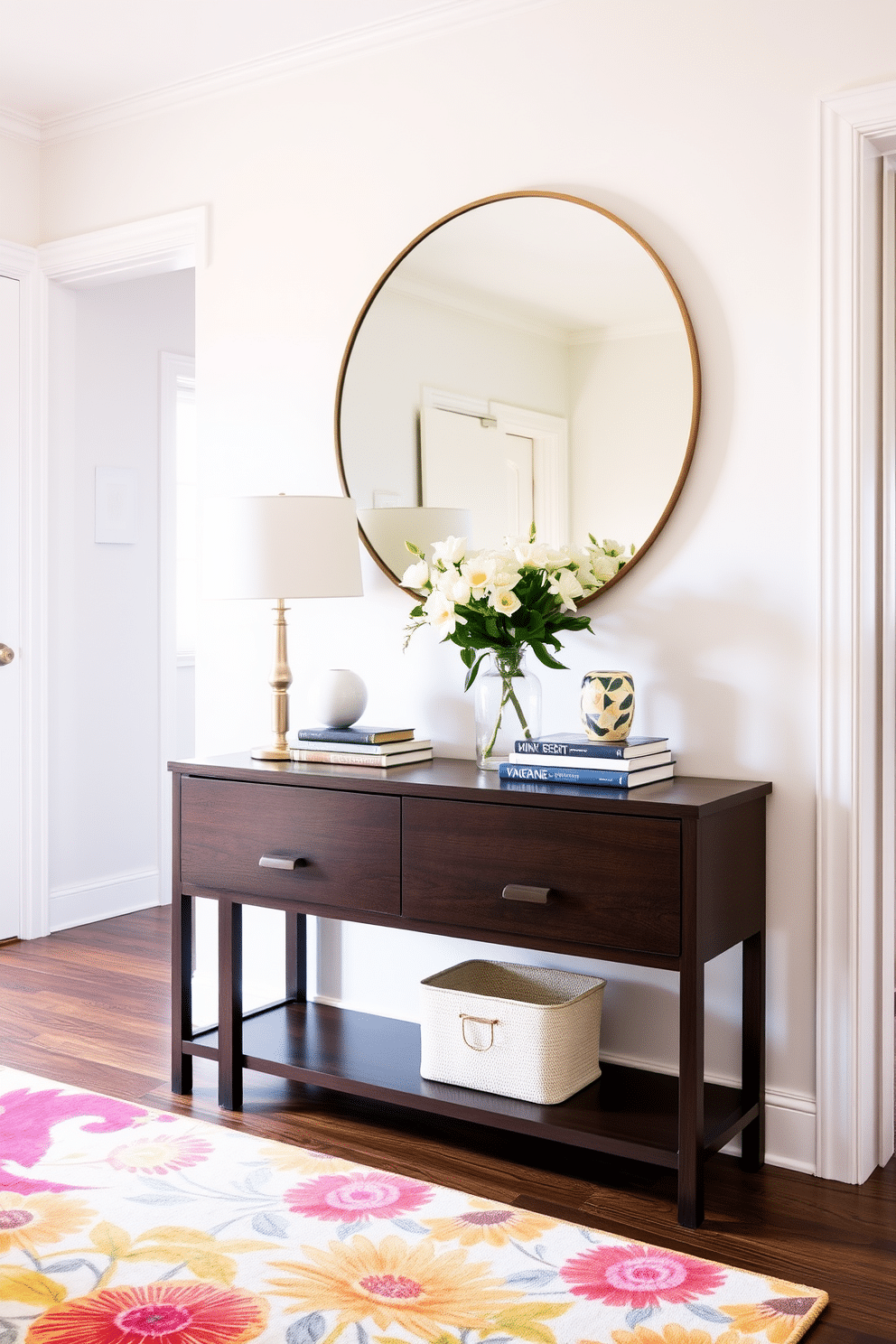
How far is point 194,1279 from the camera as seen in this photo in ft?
6.27

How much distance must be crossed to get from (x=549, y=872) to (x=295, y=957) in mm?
1061

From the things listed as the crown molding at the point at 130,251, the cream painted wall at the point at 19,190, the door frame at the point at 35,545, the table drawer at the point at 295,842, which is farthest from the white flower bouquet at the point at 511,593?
the cream painted wall at the point at 19,190

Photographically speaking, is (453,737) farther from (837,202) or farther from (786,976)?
(837,202)

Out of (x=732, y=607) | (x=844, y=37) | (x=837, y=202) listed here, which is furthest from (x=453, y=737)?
(x=844, y=37)

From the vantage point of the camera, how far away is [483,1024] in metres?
2.38

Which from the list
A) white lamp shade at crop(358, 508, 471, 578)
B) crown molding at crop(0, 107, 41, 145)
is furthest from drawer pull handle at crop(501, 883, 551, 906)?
crown molding at crop(0, 107, 41, 145)

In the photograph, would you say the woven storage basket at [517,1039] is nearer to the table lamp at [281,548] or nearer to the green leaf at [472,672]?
the green leaf at [472,672]

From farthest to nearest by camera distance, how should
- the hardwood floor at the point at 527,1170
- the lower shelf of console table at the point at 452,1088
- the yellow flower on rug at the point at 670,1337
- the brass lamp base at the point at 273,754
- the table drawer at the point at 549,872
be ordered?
the brass lamp base at the point at 273,754, the lower shelf of console table at the point at 452,1088, the table drawer at the point at 549,872, the hardwood floor at the point at 527,1170, the yellow flower on rug at the point at 670,1337

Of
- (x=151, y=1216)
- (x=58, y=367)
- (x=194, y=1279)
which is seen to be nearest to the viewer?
(x=194, y=1279)

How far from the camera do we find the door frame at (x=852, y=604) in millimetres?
2266

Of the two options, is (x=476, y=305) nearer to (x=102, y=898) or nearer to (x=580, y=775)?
(x=580, y=775)

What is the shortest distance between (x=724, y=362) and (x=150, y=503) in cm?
257

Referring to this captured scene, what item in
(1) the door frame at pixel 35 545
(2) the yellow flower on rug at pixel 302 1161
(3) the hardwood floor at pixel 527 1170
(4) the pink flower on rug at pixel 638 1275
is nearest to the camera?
(4) the pink flower on rug at pixel 638 1275

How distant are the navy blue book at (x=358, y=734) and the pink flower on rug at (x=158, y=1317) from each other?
112cm
